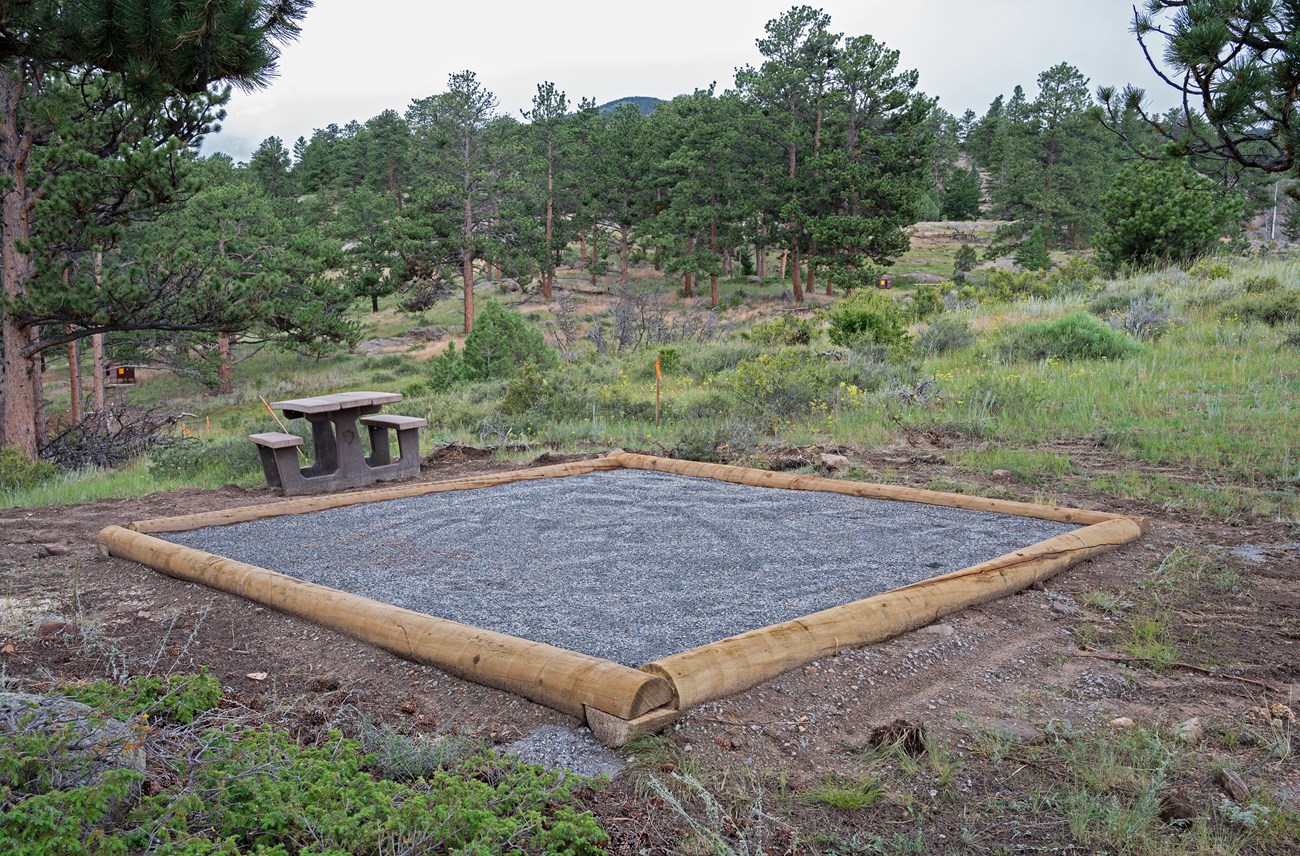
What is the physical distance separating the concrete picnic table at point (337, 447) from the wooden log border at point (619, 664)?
5.09 feet

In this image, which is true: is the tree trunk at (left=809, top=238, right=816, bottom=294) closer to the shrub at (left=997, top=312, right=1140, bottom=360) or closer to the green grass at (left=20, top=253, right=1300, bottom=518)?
the green grass at (left=20, top=253, right=1300, bottom=518)

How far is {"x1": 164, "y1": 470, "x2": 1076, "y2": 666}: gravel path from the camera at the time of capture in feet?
12.3

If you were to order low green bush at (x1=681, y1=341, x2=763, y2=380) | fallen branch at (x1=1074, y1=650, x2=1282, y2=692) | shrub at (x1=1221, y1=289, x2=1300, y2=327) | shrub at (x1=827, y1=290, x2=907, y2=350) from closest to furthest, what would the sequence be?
fallen branch at (x1=1074, y1=650, x2=1282, y2=692), shrub at (x1=1221, y1=289, x2=1300, y2=327), shrub at (x1=827, y1=290, x2=907, y2=350), low green bush at (x1=681, y1=341, x2=763, y2=380)

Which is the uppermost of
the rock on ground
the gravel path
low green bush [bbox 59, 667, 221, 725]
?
the rock on ground

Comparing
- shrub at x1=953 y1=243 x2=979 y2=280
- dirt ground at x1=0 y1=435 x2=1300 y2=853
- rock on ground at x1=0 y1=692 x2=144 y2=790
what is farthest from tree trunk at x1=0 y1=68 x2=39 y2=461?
shrub at x1=953 y1=243 x2=979 y2=280

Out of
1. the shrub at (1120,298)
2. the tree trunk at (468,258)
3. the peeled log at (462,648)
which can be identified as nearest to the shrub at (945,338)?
the shrub at (1120,298)

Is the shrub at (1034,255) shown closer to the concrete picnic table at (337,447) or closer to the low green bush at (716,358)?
the low green bush at (716,358)

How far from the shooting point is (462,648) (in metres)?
3.22

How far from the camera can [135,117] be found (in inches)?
427

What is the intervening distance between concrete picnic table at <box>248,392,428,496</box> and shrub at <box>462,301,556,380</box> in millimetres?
8328

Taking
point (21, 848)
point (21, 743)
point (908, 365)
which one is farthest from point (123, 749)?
point (908, 365)

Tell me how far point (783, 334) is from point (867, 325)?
235 centimetres

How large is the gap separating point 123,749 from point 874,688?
221cm

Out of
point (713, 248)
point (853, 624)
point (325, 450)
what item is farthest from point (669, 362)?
point (713, 248)
